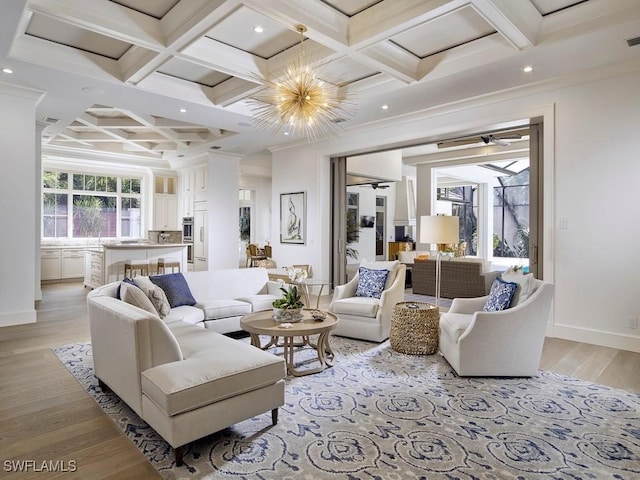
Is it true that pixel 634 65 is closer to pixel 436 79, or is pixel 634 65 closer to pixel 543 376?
pixel 436 79

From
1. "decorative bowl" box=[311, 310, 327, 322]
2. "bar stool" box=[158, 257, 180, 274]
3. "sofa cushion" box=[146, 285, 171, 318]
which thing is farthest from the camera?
"bar stool" box=[158, 257, 180, 274]

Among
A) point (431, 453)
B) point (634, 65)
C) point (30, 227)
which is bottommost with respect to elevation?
point (431, 453)

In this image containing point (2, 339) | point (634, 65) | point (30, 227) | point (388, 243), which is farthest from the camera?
point (388, 243)

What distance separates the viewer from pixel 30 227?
5129 millimetres

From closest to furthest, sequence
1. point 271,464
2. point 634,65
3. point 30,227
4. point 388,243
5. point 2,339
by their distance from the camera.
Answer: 1. point 271,464
2. point 634,65
3. point 2,339
4. point 30,227
5. point 388,243

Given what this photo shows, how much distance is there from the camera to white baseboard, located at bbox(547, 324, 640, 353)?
13.5 feet

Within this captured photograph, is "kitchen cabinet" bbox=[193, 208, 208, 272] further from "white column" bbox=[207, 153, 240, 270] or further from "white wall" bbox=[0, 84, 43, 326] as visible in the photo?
"white wall" bbox=[0, 84, 43, 326]

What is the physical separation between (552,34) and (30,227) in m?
6.45

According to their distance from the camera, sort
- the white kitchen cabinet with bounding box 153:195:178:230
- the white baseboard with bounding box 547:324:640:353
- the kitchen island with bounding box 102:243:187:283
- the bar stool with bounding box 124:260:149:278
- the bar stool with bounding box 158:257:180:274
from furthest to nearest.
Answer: the white kitchen cabinet with bounding box 153:195:178:230 < the bar stool with bounding box 158:257:180:274 < the bar stool with bounding box 124:260:149:278 < the kitchen island with bounding box 102:243:187:283 < the white baseboard with bounding box 547:324:640:353

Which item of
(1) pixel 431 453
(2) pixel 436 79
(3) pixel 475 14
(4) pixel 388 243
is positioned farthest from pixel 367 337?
(4) pixel 388 243

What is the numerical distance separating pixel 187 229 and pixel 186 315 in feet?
20.3

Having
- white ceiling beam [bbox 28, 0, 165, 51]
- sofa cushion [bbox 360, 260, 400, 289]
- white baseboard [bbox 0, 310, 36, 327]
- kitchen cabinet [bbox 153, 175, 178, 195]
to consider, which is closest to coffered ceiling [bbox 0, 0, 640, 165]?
white ceiling beam [bbox 28, 0, 165, 51]

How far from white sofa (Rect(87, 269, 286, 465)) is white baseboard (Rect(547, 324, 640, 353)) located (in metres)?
3.73

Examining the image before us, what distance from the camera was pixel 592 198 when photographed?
14.3 feet
